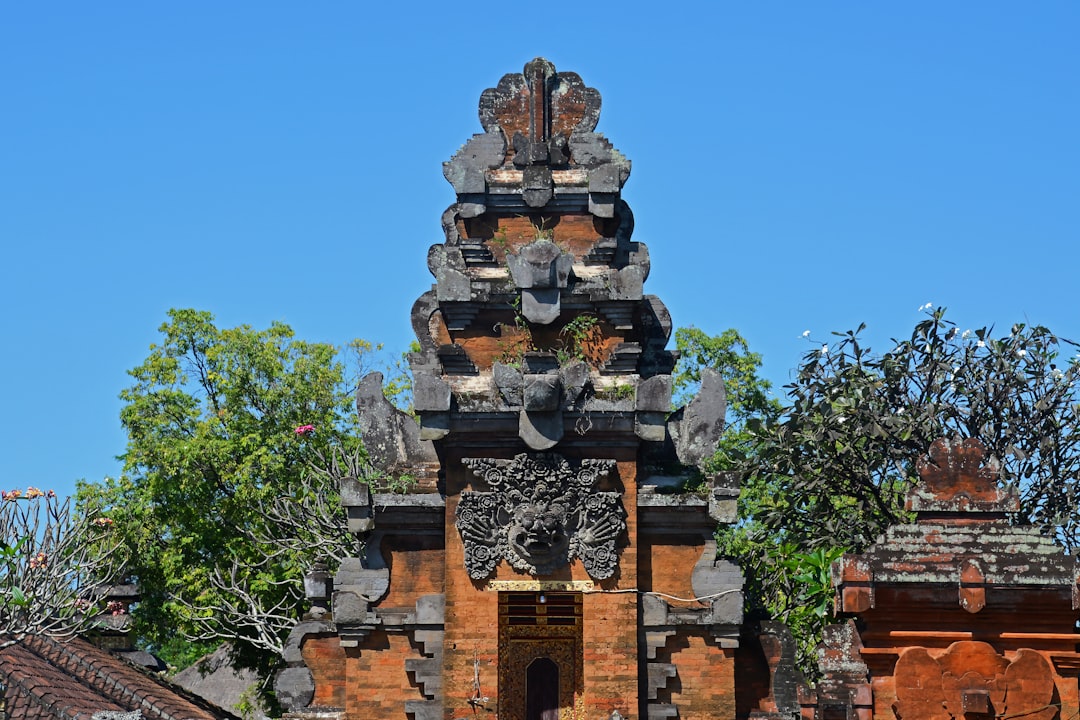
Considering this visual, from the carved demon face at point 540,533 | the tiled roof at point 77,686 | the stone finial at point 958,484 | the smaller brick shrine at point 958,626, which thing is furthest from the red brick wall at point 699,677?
the tiled roof at point 77,686

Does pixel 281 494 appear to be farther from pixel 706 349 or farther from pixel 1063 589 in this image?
pixel 1063 589

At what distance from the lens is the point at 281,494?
1287 inches

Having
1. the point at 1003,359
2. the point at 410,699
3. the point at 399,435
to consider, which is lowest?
the point at 410,699

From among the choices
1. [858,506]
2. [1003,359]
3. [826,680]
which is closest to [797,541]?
[858,506]

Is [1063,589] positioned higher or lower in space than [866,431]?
lower

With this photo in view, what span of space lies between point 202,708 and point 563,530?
14.5m

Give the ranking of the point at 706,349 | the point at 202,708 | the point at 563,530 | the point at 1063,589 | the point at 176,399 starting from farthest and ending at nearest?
1. the point at 706,349
2. the point at 176,399
3. the point at 202,708
4. the point at 563,530
5. the point at 1063,589

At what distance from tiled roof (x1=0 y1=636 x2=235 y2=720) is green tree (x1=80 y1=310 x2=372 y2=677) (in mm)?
1618

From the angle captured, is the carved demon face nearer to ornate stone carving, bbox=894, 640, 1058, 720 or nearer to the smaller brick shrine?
the smaller brick shrine

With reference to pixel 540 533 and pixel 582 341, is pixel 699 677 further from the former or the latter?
pixel 582 341

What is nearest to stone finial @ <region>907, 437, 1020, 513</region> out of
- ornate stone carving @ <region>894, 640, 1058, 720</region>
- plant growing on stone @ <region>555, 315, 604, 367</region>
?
ornate stone carving @ <region>894, 640, 1058, 720</region>

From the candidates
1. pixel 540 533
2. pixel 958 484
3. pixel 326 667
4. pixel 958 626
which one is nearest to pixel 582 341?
pixel 540 533

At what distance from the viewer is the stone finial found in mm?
15742

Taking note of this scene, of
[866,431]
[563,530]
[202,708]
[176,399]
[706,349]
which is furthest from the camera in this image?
[706,349]
